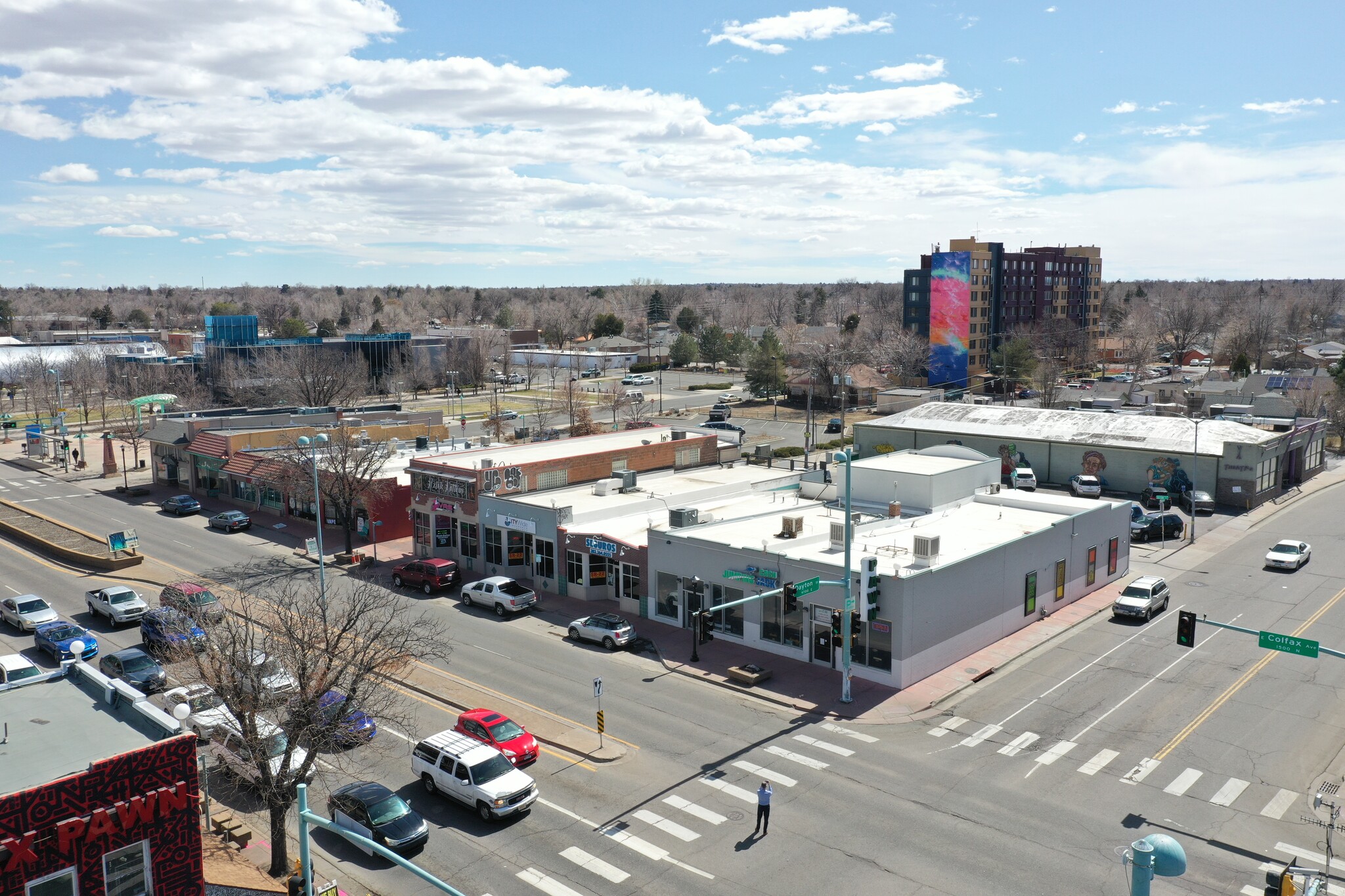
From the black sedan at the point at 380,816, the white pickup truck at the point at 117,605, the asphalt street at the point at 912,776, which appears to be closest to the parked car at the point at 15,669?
the asphalt street at the point at 912,776

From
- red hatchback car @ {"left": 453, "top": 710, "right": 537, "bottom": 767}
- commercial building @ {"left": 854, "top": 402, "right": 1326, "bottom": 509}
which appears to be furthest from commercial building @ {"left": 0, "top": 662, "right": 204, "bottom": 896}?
commercial building @ {"left": 854, "top": 402, "right": 1326, "bottom": 509}

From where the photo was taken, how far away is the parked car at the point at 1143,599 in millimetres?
39344

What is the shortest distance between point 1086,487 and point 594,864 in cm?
5185

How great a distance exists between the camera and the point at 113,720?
19594 mm

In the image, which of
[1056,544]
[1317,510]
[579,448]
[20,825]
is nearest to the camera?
A: [20,825]

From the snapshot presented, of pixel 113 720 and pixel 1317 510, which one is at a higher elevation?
pixel 113 720

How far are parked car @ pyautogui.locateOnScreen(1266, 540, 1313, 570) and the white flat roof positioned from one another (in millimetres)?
15140

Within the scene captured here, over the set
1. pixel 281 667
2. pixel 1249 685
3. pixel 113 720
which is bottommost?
pixel 1249 685

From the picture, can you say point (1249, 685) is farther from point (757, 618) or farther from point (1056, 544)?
point (757, 618)

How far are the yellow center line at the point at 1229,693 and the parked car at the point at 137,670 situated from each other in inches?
1255

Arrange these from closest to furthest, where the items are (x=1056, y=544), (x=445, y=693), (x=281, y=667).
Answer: (x=281, y=667), (x=445, y=693), (x=1056, y=544)

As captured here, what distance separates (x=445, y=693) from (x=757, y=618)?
11805 millimetres

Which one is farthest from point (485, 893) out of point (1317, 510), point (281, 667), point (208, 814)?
point (1317, 510)

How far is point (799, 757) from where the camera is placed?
88.8 feet
